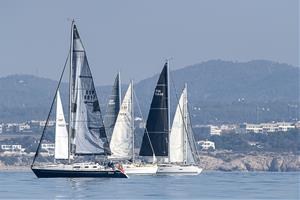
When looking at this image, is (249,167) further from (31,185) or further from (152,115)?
(31,185)

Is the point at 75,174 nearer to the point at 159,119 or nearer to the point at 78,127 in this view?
the point at 78,127

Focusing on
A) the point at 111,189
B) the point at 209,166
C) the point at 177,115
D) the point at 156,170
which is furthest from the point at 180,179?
the point at 209,166

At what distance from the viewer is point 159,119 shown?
113938 mm

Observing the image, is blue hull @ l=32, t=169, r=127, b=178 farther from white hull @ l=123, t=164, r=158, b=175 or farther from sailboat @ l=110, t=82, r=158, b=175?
sailboat @ l=110, t=82, r=158, b=175

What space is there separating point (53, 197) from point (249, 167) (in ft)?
382

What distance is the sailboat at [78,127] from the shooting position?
326 feet

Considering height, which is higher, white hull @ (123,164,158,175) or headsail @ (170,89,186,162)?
headsail @ (170,89,186,162)

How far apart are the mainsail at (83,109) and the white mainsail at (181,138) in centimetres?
1831

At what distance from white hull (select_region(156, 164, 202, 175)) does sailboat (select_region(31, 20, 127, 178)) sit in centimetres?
1526

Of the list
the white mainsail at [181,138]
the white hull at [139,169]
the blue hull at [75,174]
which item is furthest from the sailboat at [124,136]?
the blue hull at [75,174]

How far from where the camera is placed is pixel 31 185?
316 ft

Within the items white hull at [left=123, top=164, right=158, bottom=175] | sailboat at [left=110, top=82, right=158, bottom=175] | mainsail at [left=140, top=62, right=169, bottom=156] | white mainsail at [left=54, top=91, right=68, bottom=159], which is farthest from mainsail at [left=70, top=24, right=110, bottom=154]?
mainsail at [left=140, top=62, right=169, bottom=156]

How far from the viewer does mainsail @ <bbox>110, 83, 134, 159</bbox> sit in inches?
4483

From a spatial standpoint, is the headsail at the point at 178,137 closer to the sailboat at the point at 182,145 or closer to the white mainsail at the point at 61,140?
the sailboat at the point at 182,145
